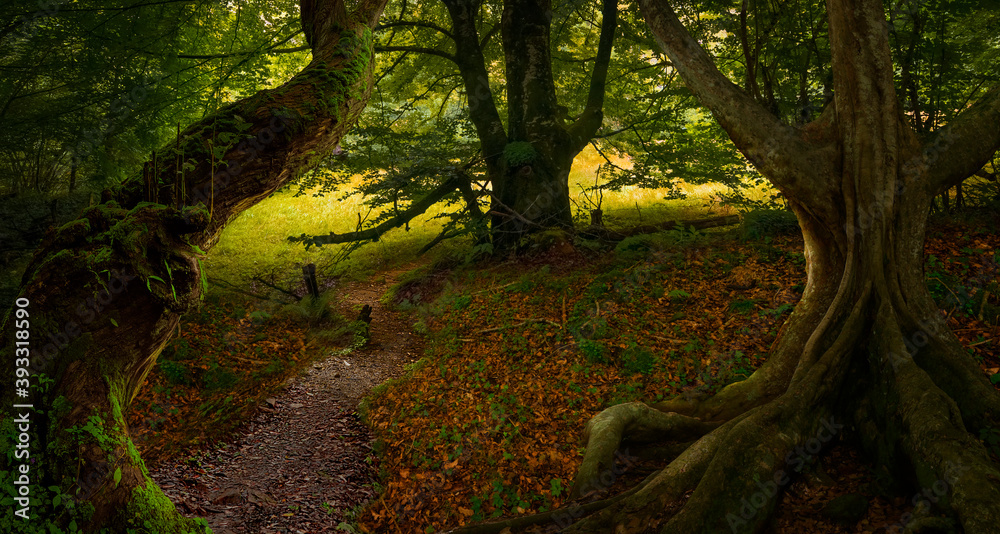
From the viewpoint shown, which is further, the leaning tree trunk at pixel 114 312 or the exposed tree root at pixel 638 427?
the exposed tree root at pixel 638 427

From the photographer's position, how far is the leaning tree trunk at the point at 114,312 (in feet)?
6.91

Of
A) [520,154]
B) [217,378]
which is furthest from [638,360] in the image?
[217,378]

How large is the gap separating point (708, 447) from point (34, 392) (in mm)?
3971

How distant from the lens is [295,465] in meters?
5.99

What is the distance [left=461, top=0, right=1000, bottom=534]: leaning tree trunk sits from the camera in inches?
125

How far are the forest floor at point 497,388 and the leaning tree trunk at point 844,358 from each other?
284 mm

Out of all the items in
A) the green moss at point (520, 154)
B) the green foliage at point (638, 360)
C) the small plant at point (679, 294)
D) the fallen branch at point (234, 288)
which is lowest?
the green foliage at point (638, 360)

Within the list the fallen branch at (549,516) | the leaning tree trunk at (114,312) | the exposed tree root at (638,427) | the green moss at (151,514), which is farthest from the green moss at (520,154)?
the green moss at (151,514)

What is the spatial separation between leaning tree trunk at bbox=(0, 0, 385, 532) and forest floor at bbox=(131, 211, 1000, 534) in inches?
110

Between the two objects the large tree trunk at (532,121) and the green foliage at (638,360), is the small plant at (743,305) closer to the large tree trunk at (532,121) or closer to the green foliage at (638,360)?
the green foliage at (638,360)

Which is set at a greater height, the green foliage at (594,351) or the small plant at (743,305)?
the small plant at (743,305)

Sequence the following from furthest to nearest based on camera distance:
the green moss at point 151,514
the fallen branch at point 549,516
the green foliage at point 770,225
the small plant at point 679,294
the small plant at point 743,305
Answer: the green foliage at point 770,225 < the small plant at point 679,294 < the small plant at point 743,305 < the fallen branch at point 549,516 < the green moss at point 151,514

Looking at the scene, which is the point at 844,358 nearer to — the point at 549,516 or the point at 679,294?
the point at 549,516

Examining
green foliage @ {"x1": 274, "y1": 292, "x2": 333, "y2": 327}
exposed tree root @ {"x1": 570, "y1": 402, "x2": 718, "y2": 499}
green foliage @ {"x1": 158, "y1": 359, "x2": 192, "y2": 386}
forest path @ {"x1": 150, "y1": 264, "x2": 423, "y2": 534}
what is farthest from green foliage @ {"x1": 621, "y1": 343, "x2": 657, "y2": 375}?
green foliage @ {"x1": 274, "y1": 292, "x2": 333, "y2": 327}
